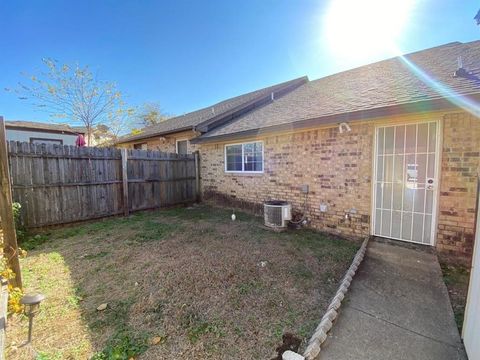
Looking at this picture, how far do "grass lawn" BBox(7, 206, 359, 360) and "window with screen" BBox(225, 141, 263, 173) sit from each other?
8.74 ft

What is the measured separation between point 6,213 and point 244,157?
619cm

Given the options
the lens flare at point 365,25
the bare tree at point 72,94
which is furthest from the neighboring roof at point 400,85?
the bare tree at point 72,94

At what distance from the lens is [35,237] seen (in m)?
5.50

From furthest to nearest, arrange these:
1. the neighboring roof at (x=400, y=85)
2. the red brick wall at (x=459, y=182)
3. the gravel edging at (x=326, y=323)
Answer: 1. the neighboring roof at (x=400, y=85)
2. the red brick wall at (x=459, y=182)
3. the gravel edging at (x=326, y=323)

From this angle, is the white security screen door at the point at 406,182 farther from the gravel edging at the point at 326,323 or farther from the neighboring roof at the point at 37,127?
the neighboring roof at the point at 37,127

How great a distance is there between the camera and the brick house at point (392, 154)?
3.88m

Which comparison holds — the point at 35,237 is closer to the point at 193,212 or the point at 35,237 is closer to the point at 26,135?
the point at 193,212

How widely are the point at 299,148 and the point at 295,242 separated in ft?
8.53

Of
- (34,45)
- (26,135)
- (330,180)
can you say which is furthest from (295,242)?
(26,135)

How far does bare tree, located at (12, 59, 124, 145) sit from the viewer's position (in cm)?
1259

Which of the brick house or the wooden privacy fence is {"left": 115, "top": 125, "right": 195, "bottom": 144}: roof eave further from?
the brick house

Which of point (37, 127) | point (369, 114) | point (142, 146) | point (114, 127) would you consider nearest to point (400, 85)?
point (369, 114)

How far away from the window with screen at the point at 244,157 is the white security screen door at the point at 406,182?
3.59 m

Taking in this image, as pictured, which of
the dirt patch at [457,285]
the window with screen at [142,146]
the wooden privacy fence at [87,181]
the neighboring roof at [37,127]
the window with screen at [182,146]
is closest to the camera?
the dirt patch at [457,285]
